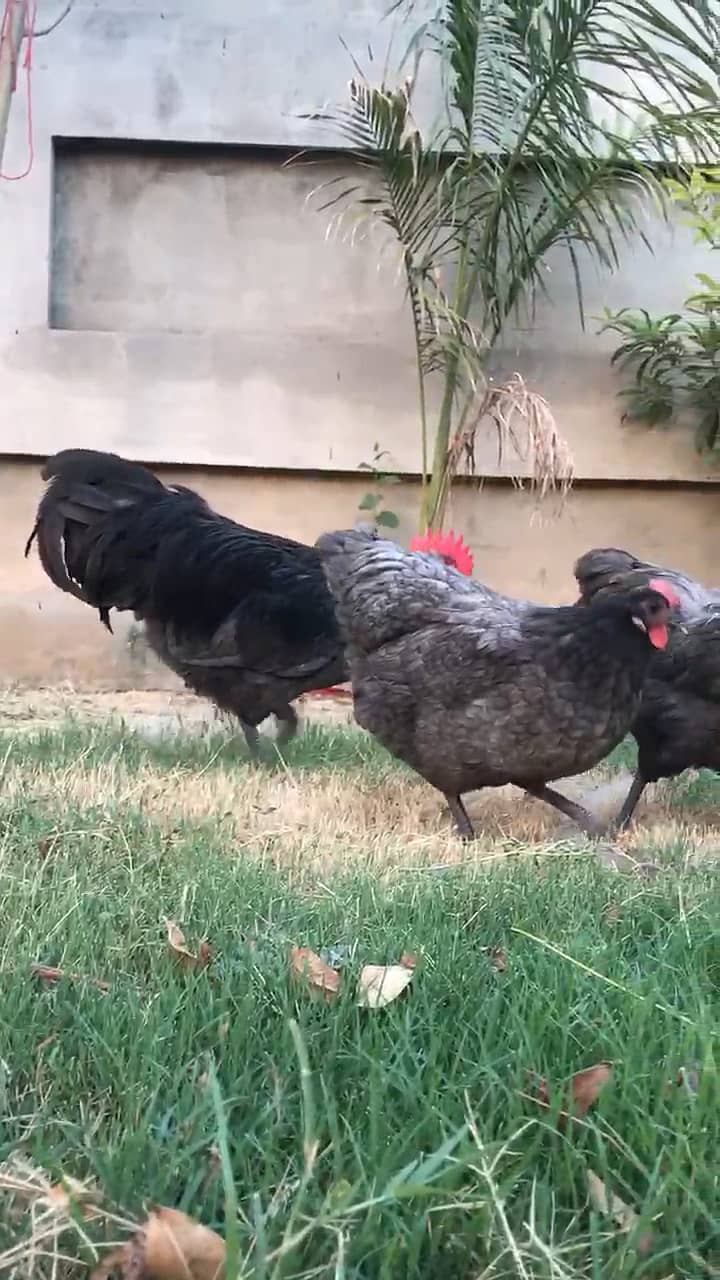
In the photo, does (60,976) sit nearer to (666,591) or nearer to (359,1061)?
(359,1061)

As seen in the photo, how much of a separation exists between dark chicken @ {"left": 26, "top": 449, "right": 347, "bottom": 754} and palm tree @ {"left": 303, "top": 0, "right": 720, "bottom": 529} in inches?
82.8

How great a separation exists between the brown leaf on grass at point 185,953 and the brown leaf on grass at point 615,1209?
2.56 feet

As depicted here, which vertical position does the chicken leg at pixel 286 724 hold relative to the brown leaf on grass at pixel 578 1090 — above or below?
below

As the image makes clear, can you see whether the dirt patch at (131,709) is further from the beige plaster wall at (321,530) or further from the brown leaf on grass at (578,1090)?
the brown leaf on grass at (578,1090)

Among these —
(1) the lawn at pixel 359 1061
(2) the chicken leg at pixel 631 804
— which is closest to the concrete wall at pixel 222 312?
(2) the chicken leg at pixel 631 804

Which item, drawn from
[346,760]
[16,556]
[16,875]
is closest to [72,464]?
[346,760]

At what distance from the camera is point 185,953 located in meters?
1.75

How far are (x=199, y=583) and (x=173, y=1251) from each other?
12.5ft

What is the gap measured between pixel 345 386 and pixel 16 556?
2.71 meters

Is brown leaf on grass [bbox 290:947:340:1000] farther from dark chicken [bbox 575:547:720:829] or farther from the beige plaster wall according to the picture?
the beige plaster wall

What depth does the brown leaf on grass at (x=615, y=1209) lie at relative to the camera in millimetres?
1090

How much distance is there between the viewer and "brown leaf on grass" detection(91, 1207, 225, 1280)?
0.97 m

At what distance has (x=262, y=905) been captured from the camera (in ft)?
6.80

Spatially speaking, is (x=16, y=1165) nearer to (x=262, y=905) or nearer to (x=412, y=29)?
(x=262, y=905)
